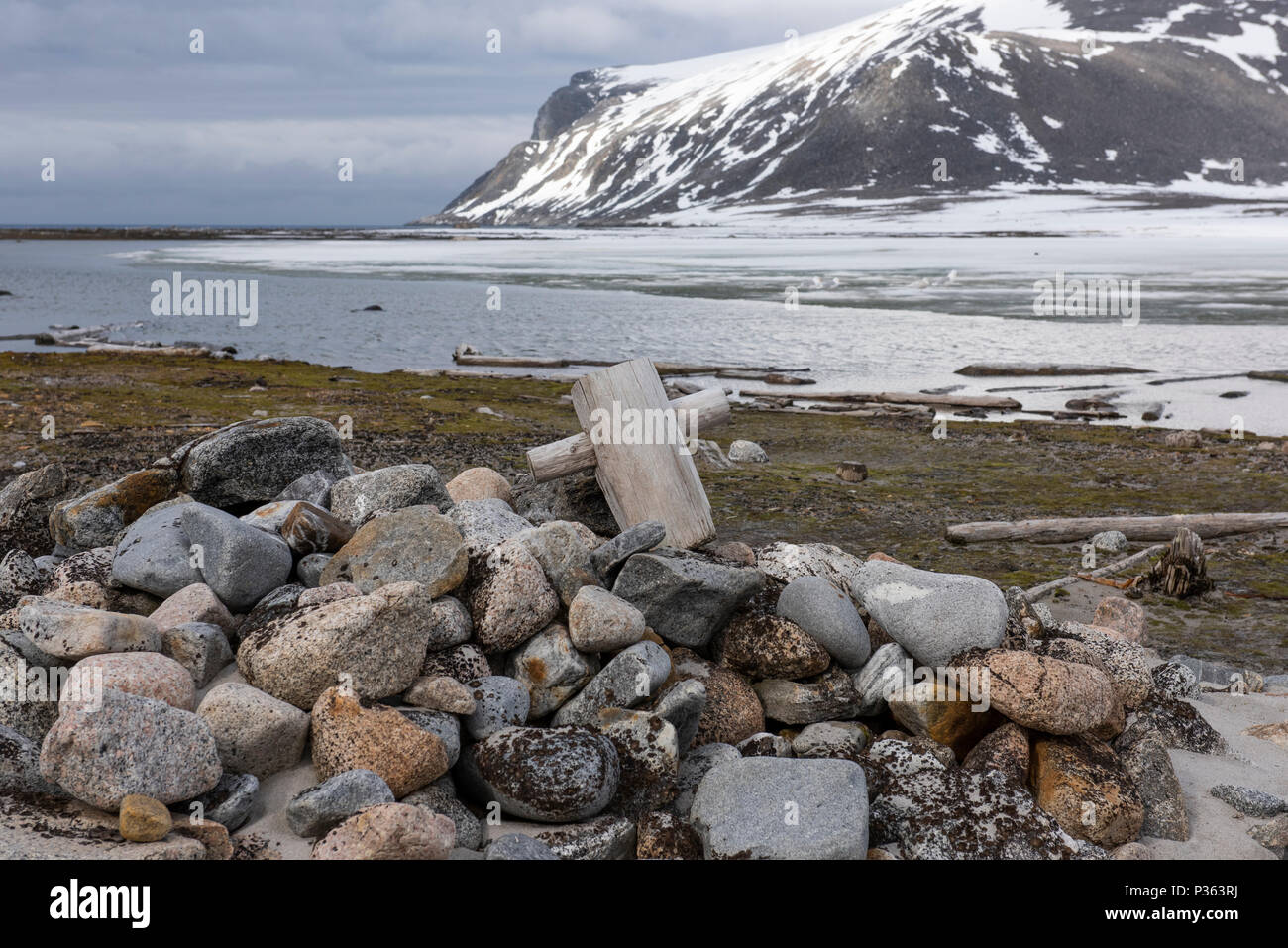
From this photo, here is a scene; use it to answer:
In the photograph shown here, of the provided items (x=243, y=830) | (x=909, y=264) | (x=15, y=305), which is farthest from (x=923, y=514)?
(x=909, y=264)

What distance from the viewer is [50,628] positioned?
5.98 m

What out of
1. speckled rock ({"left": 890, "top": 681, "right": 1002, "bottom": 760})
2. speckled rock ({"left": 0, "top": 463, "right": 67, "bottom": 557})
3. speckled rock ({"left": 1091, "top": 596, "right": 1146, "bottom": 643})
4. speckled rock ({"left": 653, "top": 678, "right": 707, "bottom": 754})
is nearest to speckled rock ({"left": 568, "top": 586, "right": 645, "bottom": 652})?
speckled rock ({"left": 653, "top": 678, "right": 707, "bottom": 754})

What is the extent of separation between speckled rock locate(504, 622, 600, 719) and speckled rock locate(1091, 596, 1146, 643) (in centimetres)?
553

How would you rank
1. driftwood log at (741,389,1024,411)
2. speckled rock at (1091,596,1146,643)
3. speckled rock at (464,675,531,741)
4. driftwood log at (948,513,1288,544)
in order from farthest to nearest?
driftwood log at (741,389,1024,411), driftwood log at (948,513,1288,544), speckled rock at (1091,596,1146,643), speckled rock at (464,675,531,741)

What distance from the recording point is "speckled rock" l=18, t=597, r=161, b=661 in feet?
19.5

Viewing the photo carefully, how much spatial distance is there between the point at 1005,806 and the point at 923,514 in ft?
29.6

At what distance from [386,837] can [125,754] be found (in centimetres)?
139

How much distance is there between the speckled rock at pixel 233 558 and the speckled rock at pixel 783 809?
10.8 ft

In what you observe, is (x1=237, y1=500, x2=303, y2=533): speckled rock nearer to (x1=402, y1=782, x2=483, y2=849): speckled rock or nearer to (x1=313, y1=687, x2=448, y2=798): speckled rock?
(x1=313, y1=687, x2=448, y2=798): speckled rock

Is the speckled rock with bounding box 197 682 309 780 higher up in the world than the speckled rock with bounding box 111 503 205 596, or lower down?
lower down

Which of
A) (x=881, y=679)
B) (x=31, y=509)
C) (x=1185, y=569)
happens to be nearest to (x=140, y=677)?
(x=881, y=679)

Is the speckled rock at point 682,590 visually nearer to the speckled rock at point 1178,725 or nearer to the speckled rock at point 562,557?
the speckled rock at point 562,557

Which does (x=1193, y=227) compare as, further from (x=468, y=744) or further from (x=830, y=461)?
(x=468, y=744)

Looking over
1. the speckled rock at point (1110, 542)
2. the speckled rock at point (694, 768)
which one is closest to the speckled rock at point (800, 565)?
the speckled rock at point (694, 768)
